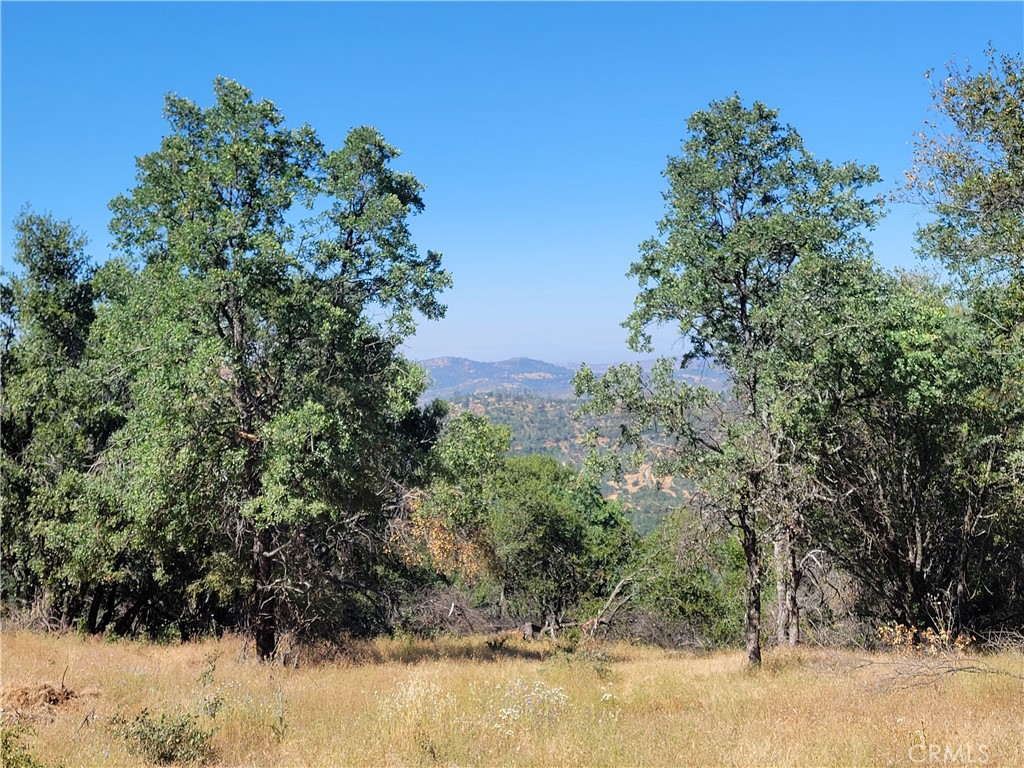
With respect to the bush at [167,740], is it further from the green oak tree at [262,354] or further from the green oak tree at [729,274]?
the green oak tree at [729,274]

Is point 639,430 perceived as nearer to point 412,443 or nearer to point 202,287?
point 412,443

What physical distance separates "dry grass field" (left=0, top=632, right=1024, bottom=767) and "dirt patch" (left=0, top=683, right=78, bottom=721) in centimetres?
2


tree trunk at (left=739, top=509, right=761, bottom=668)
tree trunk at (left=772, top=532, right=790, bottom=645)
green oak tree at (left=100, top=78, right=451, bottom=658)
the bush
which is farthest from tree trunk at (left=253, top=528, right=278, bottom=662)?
tree trunk at (left=772, top=532, right=790, bottom=645)

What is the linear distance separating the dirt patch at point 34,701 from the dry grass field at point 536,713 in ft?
0.08

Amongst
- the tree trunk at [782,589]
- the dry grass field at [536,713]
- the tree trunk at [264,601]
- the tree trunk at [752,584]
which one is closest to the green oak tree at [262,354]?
the tree trunk at [264,601]

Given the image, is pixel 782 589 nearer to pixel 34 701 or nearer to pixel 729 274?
pixel 729 274

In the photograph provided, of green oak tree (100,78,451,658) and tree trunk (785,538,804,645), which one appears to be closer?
green oak tree (100,78,451,658)

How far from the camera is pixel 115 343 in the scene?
12.4 metres

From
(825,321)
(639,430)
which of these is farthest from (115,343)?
(825,321)

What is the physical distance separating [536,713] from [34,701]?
6633 millimetres

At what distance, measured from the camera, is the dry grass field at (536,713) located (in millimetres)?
6867

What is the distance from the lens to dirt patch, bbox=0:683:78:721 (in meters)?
8.11

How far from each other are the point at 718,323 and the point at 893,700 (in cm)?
753

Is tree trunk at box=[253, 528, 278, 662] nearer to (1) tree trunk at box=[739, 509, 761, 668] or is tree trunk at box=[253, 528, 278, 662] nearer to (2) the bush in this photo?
(2) the bush
